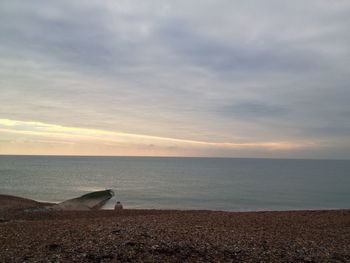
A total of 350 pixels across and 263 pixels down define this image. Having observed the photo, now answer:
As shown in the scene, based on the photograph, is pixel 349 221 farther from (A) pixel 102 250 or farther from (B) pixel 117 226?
(A) pixel 102 250

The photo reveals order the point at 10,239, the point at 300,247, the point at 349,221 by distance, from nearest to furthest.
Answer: the point at 300,247, the point at 10,239, the point at 349,221

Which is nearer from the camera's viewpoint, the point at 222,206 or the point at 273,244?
the point at 273,244

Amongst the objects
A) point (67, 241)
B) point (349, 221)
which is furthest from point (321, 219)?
point (67, 241)

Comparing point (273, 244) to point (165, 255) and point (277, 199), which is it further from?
point (277, 199)

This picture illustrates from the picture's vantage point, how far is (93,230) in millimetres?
11492

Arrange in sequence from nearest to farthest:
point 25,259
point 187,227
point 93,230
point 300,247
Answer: point 25,259 → point 300,247 → point 93,230 → point 187,227

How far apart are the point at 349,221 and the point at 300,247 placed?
6870mm

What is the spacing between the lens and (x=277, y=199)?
43219 millimetres

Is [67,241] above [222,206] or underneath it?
above

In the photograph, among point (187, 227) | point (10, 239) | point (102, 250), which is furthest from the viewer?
point (187, 227)

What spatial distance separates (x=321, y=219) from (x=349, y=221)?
1238mm

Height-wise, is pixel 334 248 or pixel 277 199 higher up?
pixel 334 248

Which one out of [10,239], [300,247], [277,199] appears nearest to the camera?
[300,247]

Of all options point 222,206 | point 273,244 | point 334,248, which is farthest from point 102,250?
point 222,206
